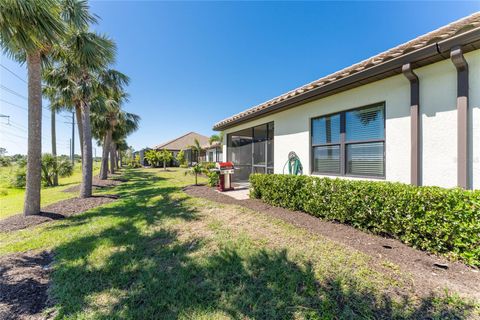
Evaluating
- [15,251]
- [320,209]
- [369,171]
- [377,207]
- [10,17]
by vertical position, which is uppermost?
[10,17]

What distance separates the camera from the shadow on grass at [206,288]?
2.02m

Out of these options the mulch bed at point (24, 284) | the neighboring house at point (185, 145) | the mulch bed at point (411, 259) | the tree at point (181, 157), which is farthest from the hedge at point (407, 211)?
the neighboring house at point (185, 145)

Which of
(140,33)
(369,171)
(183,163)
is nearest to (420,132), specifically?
(369,171)

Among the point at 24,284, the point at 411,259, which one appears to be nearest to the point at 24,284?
the point at 24,284

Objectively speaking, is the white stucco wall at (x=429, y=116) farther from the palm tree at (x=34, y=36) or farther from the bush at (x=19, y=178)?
the bush at (x=19, y=178)

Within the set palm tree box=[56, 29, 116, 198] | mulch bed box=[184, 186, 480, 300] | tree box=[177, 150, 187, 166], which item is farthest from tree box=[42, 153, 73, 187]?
mulch bed box=[184, 186, 480, 300]

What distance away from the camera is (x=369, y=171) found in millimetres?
4539

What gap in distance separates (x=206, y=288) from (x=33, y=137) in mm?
7061

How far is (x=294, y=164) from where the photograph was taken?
6.38 meters

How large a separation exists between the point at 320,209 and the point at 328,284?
2.34 metres

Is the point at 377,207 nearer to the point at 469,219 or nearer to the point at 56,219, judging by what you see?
the point at 469,219

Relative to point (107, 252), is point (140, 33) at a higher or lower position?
higher

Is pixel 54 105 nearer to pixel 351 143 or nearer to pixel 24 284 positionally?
pixel 24 284

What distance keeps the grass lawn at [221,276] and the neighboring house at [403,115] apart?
7.29 ft
